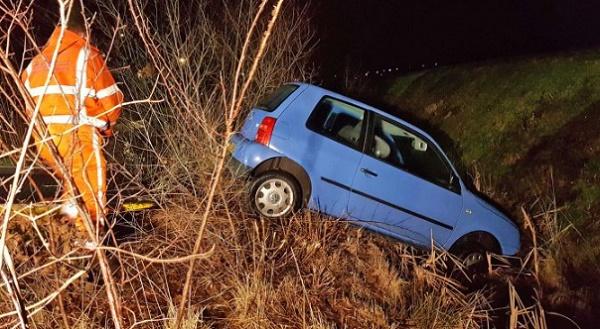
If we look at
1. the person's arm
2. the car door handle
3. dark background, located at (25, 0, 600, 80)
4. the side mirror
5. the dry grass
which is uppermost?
dark background, located at (25, 0, 600, 80)

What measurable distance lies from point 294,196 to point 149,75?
2.50 meters

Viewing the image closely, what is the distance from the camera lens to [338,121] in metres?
6.45

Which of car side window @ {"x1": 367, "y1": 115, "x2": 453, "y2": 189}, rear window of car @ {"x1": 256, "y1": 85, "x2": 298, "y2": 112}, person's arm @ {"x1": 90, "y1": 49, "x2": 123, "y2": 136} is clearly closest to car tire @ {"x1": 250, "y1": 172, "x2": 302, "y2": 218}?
rear window of car @ {"x1": 256, "y1": 85, "x2": 298, "y2": 112}

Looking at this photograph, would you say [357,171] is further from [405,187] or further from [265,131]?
[265,131]

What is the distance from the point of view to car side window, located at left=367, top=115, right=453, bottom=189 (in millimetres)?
6441

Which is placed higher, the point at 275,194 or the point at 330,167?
the point at 330,167

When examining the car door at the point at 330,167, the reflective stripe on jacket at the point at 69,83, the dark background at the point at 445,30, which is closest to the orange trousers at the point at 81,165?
the reflective stripe on jacket at the point at 69,83

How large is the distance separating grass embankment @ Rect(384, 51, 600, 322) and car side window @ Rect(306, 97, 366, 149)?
2125 millimetres

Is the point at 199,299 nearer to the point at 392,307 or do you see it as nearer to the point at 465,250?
the point at 392,307

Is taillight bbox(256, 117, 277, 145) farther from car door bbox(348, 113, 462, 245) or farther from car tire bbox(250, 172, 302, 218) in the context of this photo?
car door bbox(348, 113, 462, 245)

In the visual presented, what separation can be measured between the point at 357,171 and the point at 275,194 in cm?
84

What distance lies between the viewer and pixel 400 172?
6340mm

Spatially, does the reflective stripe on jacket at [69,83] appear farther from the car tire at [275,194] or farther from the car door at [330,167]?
the car door at [330,167]

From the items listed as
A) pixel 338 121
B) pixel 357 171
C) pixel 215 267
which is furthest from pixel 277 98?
pixel 215 267
